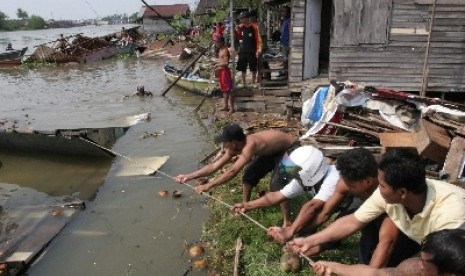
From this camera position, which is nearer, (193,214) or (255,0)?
(193,214)

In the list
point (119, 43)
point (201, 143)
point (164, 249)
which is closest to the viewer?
point (164, 249)

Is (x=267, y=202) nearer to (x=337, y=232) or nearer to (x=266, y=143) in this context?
(x=266, y=143)

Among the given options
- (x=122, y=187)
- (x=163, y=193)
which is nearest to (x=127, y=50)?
(x=122, y=187)

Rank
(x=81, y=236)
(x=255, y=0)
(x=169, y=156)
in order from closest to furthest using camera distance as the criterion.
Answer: (x=81, y=236), (x=169, y=156), (x=255, y=0)

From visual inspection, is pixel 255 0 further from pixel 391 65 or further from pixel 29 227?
pixel 29 227

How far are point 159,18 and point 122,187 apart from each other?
122ft

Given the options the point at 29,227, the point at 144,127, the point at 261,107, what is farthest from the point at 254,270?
the point at 144,127

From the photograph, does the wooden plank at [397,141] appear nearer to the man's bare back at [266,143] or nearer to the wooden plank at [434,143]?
the wooden plank at [434,143]

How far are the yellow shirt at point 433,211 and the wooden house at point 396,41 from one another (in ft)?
21.7

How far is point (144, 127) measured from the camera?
1158 cm

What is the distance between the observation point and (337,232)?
330 cm

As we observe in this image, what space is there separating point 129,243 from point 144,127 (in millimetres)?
6387

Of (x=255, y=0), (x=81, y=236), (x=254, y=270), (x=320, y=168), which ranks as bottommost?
(x=81, y=236)

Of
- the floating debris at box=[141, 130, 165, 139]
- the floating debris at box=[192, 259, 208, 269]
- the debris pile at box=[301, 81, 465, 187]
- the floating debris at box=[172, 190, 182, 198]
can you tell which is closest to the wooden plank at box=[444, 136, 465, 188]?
the debris pile at box=[301, 81, 465, 187]
